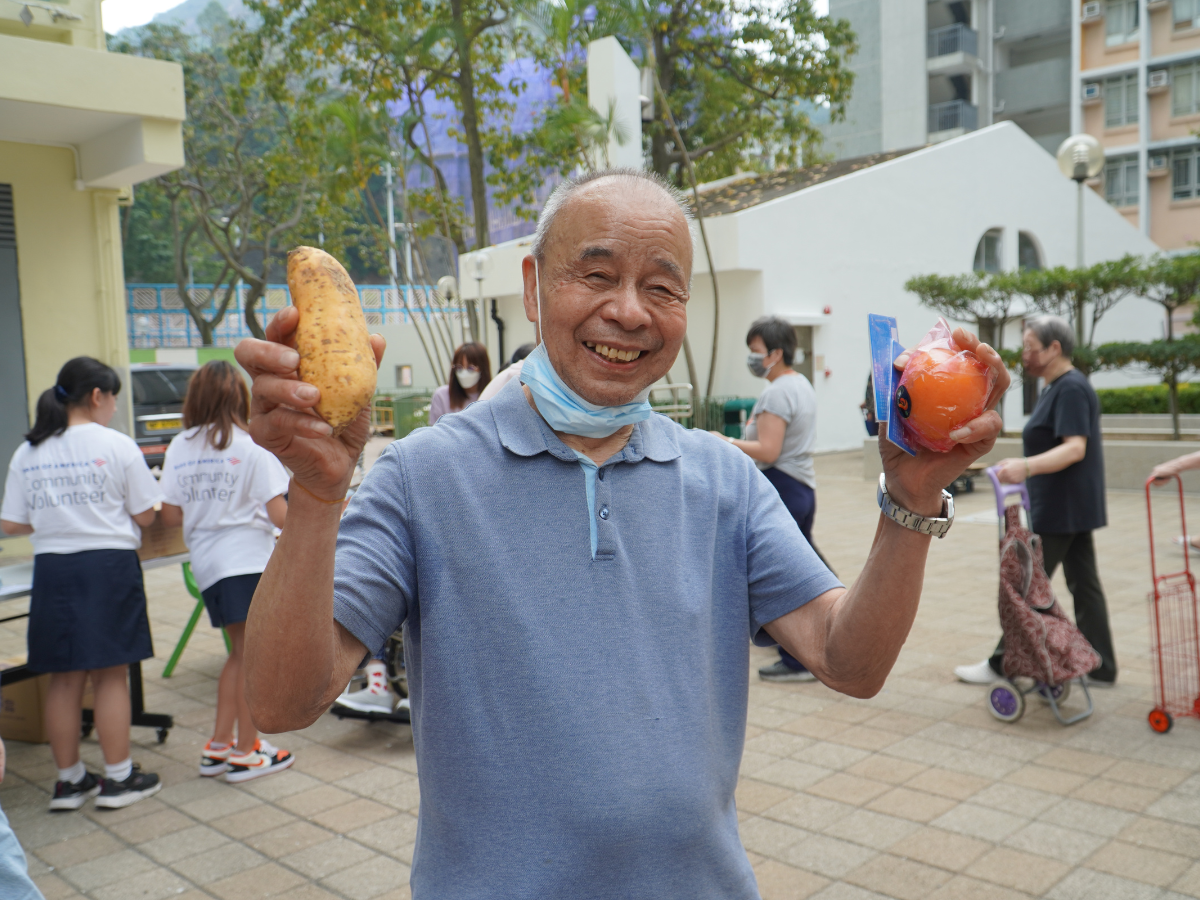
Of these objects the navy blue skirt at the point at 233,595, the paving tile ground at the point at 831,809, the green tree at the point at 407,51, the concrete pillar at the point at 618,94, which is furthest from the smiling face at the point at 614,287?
the green tree at the point at 407,51

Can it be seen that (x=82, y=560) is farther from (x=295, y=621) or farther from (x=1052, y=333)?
(x=1052, y=333)

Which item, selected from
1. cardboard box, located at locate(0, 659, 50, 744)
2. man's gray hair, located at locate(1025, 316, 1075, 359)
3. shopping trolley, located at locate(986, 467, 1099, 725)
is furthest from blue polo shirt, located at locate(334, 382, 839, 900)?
cardboard box, located at locate(0, 659, 50, 744)

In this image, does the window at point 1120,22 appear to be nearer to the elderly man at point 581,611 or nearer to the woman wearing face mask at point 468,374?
the woman wearing face mask at point 468,374

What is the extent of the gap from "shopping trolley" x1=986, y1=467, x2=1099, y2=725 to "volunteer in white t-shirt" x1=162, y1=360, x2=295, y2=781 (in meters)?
3.56

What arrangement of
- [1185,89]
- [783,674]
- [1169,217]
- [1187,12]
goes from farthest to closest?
[1169,217], [1185,89], [1187,12], [783,674]

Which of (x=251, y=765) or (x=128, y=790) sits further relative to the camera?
(x=251, y=765)

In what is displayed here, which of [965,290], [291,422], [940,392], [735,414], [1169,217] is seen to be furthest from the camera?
[1169,217]

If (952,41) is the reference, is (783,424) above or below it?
below

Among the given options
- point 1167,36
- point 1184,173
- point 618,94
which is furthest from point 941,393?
point 1167,36

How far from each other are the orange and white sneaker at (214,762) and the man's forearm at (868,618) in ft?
12.9

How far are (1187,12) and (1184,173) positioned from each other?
5.25 metres

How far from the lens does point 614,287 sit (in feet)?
5.13

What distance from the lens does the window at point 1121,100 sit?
34938mm

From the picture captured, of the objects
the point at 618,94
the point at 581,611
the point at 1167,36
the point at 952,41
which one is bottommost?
the point at 581,611
